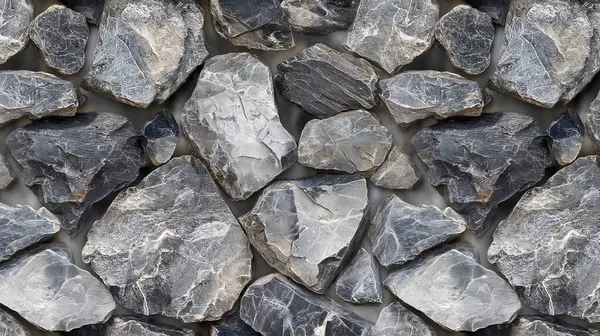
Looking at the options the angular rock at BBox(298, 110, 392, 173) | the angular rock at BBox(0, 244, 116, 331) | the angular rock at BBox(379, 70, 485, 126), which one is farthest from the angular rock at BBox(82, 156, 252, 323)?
the angular rock at BBox(379, 70, 485, 126)

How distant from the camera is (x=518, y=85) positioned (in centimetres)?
97

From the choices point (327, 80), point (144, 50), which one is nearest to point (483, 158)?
point (327, 80)

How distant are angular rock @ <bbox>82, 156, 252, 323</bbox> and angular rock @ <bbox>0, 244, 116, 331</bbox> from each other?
0.09 feet

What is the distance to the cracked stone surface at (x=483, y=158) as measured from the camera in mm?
973

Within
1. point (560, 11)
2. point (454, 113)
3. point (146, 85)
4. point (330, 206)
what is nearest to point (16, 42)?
point (146, 85)

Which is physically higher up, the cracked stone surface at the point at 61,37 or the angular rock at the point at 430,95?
the cracked stone surface at the point at 61,37

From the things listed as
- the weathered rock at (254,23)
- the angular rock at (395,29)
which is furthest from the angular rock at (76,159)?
the angular rock at (395,29)

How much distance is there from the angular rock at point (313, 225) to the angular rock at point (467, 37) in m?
0.21

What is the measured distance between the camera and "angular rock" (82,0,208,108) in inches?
39.3

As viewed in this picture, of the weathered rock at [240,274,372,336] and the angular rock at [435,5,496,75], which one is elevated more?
the angular rock at [435,5,496,75]

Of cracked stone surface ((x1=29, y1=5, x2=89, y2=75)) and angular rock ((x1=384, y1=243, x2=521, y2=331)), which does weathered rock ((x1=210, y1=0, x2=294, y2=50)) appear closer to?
cracked stone surface ((x1=29, y1=5, x2=89, y2=75))

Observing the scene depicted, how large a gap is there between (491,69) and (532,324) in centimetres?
34

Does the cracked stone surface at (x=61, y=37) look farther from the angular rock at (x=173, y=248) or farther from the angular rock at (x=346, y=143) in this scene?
the angular rock at (x=346, y=143)

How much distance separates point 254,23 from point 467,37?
278 mm
